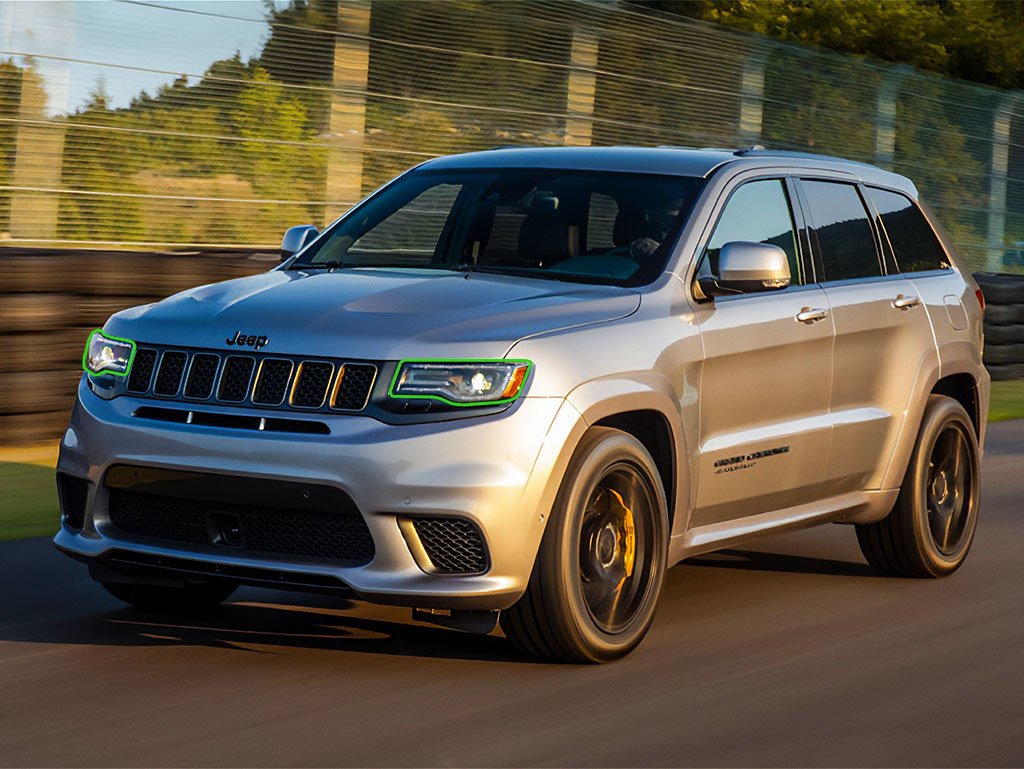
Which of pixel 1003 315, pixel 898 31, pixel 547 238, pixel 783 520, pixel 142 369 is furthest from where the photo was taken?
pixel 898 31

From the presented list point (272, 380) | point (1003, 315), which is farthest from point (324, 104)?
point (272, 380)

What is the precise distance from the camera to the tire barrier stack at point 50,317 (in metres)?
10.7

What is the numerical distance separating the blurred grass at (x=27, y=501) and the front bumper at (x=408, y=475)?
109 inches

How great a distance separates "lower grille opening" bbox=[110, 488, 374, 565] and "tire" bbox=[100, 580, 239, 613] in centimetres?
72

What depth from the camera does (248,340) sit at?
19.5 ft

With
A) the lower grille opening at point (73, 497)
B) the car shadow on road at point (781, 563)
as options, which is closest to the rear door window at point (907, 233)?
the car shadow on road at point (781, 563)

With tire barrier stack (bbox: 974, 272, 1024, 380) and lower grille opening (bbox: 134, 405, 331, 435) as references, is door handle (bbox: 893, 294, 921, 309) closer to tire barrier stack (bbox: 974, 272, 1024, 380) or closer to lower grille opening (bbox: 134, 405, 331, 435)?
lower grille opening (bbox: 134, 405, 331, 435)

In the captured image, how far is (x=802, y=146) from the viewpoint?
72.9 ft

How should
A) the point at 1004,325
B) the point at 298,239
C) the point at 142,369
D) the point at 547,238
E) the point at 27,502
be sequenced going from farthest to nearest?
the point at 1004,325
the point at 27,502
the point at 298,239
the point at 547,238
the point at 142,369

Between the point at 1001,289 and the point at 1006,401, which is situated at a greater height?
the point at 1001,289

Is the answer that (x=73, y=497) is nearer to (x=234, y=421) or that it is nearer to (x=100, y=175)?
(x=234, y=421)

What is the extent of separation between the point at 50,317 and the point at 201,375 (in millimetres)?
5122

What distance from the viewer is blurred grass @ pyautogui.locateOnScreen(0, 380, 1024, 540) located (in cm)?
862

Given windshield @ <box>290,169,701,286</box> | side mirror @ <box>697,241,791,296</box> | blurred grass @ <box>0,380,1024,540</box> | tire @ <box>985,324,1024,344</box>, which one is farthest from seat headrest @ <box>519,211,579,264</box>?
tire @ <box>985,324,1024,344</box>
